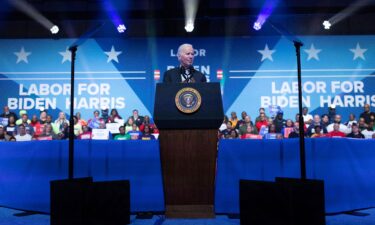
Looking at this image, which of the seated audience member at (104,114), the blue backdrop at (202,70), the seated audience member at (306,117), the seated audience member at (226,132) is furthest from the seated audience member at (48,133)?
the seated audience member at (306,117)

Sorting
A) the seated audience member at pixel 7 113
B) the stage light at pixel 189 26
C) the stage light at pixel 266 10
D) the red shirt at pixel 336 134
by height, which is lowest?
the red shirt at pixel 336 134

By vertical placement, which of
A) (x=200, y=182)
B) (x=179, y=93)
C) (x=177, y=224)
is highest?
(x=179, y=93)

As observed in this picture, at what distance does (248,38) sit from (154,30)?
10.6ft

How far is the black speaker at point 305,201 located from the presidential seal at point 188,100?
97 cm

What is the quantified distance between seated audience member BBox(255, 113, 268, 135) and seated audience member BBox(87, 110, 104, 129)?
16.3ft

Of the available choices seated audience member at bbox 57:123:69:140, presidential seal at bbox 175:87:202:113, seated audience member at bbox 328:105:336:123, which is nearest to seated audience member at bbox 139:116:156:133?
seated audience member at bbox 57:123:69:140

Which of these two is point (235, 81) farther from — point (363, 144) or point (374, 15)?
point (363, 144)

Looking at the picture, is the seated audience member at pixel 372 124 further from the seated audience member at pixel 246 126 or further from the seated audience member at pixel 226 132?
the seated audience member at pixel 226 132

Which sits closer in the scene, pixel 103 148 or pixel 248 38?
pixel 103 148

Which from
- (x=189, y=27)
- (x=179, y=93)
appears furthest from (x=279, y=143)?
(x=189, y=27)

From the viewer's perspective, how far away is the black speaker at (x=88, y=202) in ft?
8.91

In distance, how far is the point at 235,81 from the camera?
11430 millimetres

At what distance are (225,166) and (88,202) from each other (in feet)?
4.42

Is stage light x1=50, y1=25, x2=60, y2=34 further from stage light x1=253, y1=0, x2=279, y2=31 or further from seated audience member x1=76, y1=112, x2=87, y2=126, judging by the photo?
stage light x1=253, y1=0, x2=279, y2=31
